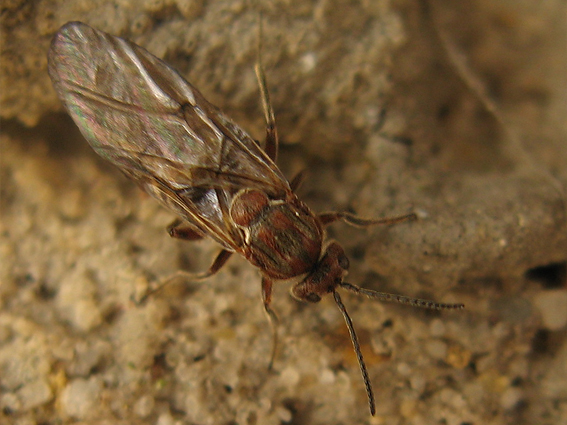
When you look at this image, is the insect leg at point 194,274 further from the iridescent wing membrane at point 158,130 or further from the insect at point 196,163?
the iridescent wing membrane at point 158,130

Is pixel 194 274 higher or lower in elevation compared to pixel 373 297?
higher

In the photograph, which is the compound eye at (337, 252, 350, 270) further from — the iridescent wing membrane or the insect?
the iridescent wing membrane

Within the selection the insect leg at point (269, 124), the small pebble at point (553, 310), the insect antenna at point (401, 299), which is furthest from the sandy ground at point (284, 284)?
the insect antenna at point (401, 299)

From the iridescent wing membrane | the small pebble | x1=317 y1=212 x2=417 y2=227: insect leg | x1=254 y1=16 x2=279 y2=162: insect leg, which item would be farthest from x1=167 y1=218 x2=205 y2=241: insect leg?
the small pebble

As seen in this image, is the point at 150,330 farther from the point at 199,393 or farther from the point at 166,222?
the point at 166,222

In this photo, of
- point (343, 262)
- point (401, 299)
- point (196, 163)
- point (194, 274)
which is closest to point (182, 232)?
point (194, 274)

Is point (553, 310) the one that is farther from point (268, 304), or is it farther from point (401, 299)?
point (268, 304)
